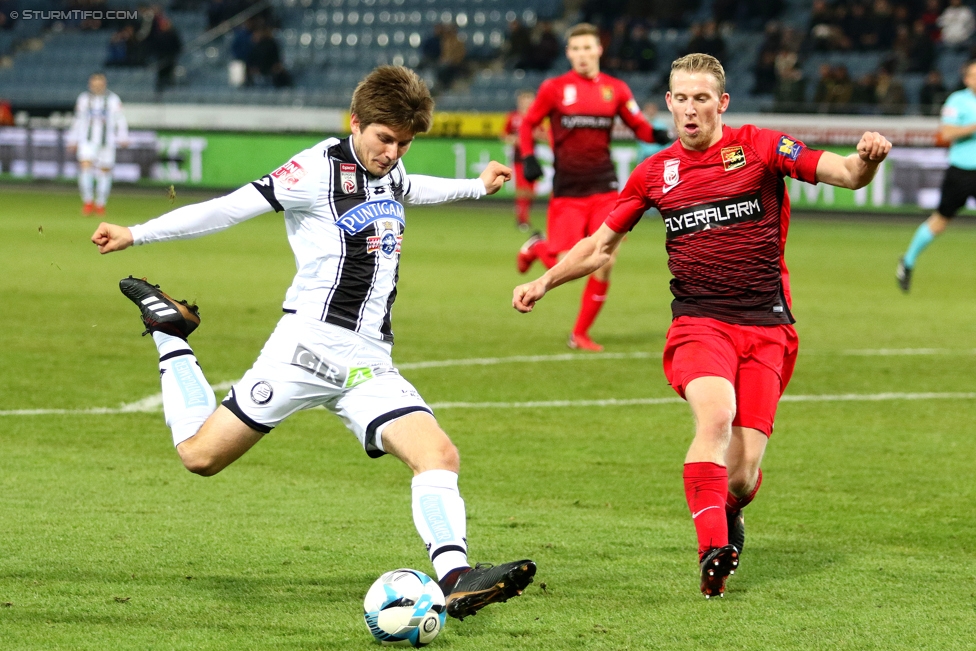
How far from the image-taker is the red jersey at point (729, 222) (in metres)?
5.15

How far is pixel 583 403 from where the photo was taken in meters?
A: 8.68

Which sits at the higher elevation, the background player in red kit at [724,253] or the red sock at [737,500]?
the background player in red kit at [724,253]

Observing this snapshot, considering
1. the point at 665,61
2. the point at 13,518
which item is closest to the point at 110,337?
the point at 13,518

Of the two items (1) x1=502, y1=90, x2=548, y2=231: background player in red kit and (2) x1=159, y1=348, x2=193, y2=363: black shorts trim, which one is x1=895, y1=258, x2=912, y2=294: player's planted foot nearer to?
(1) x1=502, y1=90, x2=548, y2=231: background player in red kit

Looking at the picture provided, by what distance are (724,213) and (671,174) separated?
247 millimetres

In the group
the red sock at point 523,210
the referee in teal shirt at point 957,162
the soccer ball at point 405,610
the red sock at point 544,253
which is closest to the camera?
the soccer ball at point 405,610

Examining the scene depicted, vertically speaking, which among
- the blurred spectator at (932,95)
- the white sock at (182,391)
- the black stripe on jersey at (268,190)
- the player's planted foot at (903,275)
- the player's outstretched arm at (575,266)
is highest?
the black stripe on jersey at (268,190)

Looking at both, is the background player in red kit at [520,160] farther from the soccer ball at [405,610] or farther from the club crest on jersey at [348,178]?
the soccer ball at [405,610]

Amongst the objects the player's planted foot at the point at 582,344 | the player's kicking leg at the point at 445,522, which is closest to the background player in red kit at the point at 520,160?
the player's planted foot at the point at 582,344

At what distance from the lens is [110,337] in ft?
35.8

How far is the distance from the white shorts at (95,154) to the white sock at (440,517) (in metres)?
20.5

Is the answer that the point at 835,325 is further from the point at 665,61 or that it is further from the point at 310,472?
the point at 665,61

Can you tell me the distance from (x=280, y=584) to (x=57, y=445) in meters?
2.76

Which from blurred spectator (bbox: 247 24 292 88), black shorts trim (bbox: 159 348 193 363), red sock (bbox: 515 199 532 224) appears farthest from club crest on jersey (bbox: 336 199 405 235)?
blurred spectator (bbox: 247 24 292 88)
